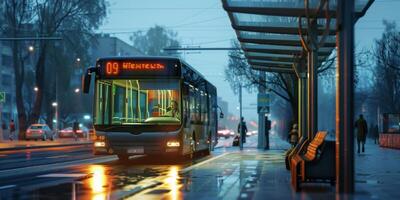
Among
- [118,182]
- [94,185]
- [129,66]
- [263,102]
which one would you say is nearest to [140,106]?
[129,66]

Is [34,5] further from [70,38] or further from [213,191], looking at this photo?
[213,191]

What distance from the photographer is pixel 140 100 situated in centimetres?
2395

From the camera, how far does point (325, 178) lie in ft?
46.6

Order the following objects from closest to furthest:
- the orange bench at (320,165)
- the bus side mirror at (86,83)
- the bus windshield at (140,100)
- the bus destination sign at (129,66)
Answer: the orange bench at (320,165)
the bus side mirror at (86,83)
the bus windshield at (140,100)
the bus destination sign at (129,66)

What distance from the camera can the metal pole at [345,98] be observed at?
40.2 feet

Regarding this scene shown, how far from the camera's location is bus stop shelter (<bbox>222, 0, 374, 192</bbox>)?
40.4 feet

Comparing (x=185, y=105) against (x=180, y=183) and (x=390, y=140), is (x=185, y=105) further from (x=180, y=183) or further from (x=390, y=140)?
(x=390, y=140)

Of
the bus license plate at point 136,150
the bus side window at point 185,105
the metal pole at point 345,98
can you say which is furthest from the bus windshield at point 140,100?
the metal pole at point 345,98

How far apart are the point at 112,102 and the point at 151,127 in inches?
62.2

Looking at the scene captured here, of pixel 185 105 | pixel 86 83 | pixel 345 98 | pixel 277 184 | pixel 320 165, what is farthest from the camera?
pixel 185 105

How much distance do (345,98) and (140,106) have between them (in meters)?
12.5

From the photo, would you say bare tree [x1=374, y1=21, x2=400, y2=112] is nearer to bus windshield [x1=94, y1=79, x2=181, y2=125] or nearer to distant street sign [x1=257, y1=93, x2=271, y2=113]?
distant street sign [x1=257, y1=93, x2=271, y2=113]

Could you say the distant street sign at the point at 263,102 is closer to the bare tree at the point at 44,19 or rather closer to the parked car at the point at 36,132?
the bare tree at the point at 44,19

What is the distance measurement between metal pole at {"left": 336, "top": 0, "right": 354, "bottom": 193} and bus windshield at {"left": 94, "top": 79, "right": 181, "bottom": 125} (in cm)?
1180
